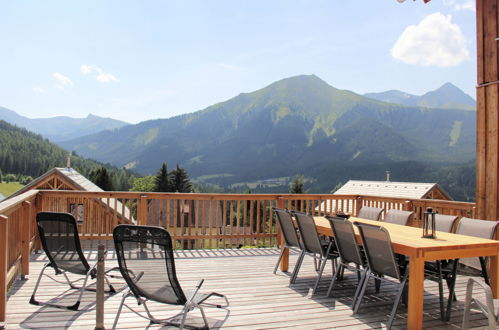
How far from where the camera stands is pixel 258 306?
148 inches

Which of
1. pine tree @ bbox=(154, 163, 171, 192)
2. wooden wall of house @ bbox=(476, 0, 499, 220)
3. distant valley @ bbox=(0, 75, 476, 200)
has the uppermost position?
distant valley @ bbox=(0, 75, 476, 200)

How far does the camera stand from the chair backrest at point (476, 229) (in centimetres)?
394

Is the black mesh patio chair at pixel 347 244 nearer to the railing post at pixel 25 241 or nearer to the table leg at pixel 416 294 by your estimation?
the table leg at pixel 416 294

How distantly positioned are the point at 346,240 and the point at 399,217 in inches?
61.3

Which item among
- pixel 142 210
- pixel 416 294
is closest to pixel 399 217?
pixel 416 294

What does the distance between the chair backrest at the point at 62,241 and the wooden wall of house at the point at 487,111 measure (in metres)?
5.26

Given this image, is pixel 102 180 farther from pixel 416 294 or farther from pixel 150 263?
pixel 416 294

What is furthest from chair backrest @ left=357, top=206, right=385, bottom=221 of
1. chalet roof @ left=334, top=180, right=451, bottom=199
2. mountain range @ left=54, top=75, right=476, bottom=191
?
mountain range @ left=54, top=75, right=476, bottom=191

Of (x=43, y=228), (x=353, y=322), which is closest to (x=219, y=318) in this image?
(x=353, y=322)

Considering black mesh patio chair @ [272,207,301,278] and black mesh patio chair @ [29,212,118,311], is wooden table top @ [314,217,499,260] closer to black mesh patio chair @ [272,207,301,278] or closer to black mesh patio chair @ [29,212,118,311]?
black mesh patio chair @ [272,207,301,278]

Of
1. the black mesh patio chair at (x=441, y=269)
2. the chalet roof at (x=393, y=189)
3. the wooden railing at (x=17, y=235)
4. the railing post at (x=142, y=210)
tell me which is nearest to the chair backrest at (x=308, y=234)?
the black mesh patio chair at (x=441, y=269)

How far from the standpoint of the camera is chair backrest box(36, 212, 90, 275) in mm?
3691

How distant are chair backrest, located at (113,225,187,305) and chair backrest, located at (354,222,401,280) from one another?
1720mm

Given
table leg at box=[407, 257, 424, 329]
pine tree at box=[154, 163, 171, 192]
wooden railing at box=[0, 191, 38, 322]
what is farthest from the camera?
pine tree at box=[154, 163, 171, 192]
